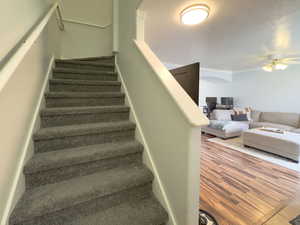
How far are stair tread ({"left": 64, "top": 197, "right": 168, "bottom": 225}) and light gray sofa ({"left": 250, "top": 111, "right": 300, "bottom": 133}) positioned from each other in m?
4.90

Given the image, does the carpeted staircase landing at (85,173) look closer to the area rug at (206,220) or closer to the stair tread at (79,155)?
the stair tread at (79,155)

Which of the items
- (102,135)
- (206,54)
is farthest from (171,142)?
(206,54)

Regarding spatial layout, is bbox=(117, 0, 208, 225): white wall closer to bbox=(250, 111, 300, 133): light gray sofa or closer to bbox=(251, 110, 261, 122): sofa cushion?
bbox=(250, 111, 300, 133): light gray sofa

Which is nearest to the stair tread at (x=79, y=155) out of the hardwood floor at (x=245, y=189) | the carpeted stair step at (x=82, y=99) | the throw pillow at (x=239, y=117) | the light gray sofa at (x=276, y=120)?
the carpeted stair step at (x=82, y=99)

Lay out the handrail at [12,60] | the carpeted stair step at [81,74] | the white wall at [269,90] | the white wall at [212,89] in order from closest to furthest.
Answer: the handrail at [12,60], the carpeted stair step at [81,74], the white wall at [269,90], the white wall at [212,89]

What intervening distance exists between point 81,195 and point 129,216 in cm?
36

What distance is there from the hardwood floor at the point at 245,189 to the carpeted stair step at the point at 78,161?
1090 millimetres

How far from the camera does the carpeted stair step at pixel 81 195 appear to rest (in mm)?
874

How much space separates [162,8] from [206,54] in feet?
8.25

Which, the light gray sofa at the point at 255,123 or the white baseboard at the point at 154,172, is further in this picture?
the light gray sofa at the point at 255,123

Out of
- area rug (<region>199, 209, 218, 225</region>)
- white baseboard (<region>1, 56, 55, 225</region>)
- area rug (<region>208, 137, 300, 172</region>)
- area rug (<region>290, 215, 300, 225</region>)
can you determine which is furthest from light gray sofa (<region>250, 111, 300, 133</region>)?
white baseboard (<region>1, 56, 55, 225</region>)

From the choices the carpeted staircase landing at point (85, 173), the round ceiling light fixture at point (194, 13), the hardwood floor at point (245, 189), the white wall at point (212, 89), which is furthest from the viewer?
the white wall at point (212, 89)

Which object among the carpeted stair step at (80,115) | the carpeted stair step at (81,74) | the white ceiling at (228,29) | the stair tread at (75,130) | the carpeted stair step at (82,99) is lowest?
the stair tread at (75,130)

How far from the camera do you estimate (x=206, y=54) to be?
388 cm
